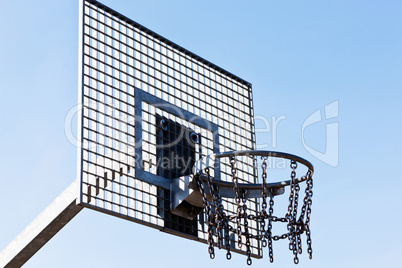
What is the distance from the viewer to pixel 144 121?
699cm

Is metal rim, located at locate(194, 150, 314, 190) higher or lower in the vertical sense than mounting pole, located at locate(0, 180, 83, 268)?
higher

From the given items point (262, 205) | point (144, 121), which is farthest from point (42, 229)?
point (262, 205)

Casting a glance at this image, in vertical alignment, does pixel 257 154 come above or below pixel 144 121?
→ above

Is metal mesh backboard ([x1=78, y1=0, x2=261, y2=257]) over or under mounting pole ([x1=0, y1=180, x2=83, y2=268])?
over

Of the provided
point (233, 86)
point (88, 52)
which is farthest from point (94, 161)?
point (233, 86)

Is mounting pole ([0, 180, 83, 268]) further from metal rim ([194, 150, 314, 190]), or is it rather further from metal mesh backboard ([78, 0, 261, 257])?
metal rim ([194, 150, 314, 190])

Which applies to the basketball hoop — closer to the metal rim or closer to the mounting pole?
the metal rim

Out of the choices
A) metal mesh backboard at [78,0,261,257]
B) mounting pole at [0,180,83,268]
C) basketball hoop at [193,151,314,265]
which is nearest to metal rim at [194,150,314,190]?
basketball hoop at [193,151,314,265]

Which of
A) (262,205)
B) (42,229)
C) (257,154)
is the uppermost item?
(257,154)

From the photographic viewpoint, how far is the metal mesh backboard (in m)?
6.45

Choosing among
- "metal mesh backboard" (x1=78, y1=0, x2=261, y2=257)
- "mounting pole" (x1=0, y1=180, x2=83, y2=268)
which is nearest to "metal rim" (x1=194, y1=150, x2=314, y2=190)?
"metal mesh backboard" (x1=78, y1=0, x2=261, y2=257)

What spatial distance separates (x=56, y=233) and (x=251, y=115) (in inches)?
110

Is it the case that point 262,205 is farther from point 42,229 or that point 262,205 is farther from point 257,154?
point 42,229

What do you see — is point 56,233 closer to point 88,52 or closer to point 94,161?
point 94,161
